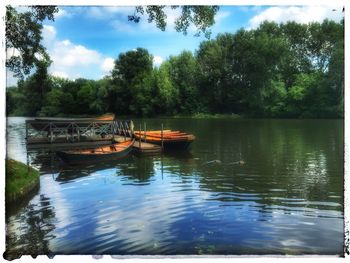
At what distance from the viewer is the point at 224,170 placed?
57.7 ft

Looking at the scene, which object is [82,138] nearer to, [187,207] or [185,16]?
[187,207]

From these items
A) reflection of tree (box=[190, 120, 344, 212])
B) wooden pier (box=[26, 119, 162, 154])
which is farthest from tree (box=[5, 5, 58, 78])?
wooden pier (box=[26, 119, 162, 154])

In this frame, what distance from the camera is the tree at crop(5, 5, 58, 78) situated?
26.9ft

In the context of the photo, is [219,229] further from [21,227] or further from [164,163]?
[164,163]

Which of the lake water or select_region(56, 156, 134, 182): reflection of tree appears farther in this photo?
select_region(56, 156, 134, 182): reflection of tree

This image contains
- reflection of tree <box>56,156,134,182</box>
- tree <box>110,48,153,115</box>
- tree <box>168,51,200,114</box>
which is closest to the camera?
tree <box>110,48,153,115</box>

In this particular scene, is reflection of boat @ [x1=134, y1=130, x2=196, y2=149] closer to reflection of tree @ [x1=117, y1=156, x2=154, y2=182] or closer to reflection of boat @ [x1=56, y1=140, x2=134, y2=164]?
reflection of tree @ [x1=117, y1=156, x2=154, y2=182]

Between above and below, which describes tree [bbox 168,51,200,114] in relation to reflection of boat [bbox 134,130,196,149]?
above

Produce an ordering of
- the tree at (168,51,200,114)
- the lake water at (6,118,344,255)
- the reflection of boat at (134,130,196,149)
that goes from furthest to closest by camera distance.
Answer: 1. the reflection of boat at (134,130,196,149)
2. the tree at (168,51,200,114)
3. the lake water at (6,118,344,255)

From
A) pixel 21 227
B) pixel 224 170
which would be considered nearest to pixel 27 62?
pixel 21 227

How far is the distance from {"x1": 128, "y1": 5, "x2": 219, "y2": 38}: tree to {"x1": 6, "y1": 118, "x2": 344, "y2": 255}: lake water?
376 cm

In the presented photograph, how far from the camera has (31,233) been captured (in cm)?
879

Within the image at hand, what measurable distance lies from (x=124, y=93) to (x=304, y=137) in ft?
54.0

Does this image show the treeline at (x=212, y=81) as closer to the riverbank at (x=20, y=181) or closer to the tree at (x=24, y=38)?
the tree at (x=24, y=38)
